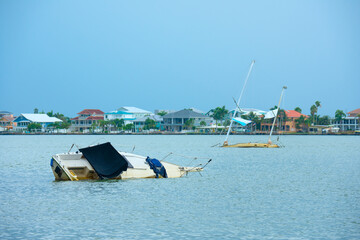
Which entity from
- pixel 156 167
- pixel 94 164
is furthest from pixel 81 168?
pixel 156 167

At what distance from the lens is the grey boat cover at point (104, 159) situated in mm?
38719

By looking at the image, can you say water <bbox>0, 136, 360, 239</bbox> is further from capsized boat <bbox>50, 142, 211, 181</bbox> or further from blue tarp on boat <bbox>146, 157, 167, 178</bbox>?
blue tarp on boat <bbox>146, 157, 167, 178</bbox>

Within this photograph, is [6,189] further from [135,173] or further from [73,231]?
[73,231]

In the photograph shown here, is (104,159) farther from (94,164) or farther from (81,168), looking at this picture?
(81,168)

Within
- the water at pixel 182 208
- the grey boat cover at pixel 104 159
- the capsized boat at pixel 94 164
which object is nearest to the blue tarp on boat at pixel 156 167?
the water at pixel 182 208

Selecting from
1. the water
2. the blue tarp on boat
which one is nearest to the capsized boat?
the water

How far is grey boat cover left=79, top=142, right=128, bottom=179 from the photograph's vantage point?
127 ft

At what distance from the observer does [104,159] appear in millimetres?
38969

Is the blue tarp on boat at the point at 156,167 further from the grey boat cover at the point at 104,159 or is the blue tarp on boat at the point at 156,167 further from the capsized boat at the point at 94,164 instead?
the grey boat cover at the point at 104,159

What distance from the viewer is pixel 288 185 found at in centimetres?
3959

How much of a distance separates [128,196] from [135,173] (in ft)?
24.2

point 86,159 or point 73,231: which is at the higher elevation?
point 86,159

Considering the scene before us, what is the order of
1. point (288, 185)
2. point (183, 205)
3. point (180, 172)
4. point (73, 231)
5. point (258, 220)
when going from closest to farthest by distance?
point (73, 231), point (258, 220), point (183, 205), point (288, 185), point (180, 172)

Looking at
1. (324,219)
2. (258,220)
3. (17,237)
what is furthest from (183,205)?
(17,237)
